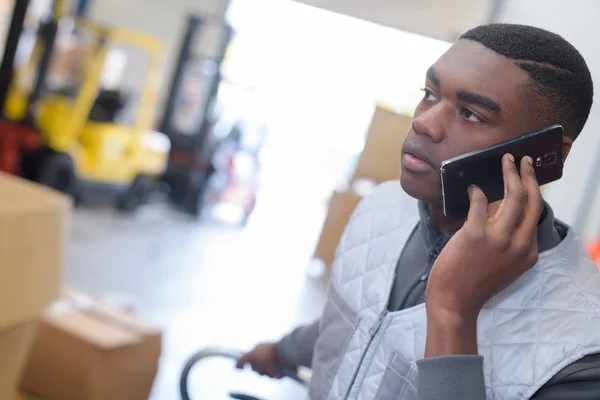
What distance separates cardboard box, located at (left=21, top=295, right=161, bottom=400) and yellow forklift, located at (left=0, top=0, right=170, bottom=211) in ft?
12.0

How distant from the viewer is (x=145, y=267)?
16.8 feet

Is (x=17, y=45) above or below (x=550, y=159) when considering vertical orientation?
below

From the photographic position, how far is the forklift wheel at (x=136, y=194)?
689 cm

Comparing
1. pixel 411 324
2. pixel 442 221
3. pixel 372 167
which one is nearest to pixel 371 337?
pixel 411 324

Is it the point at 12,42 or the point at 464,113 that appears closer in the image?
the point at 464,113

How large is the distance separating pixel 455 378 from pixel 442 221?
275 mm

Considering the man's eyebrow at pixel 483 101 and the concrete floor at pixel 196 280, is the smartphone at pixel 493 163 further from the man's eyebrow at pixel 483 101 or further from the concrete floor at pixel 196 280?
the concrete floor at pixel 196 280

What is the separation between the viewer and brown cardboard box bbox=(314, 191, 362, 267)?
170cm

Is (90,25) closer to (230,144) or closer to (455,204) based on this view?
(230,144)

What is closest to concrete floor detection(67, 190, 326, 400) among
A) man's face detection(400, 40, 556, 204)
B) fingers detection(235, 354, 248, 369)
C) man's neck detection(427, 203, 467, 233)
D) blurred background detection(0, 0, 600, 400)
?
blurred background detection(0, 0, 600, 400)

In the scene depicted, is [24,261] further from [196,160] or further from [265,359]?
[196,160]

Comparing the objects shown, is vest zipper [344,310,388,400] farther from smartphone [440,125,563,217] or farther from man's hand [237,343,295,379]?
man's hand [237,343,295,379]

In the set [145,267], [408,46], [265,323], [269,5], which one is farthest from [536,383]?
[145,267]

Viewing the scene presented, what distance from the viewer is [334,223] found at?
177 centimetres
